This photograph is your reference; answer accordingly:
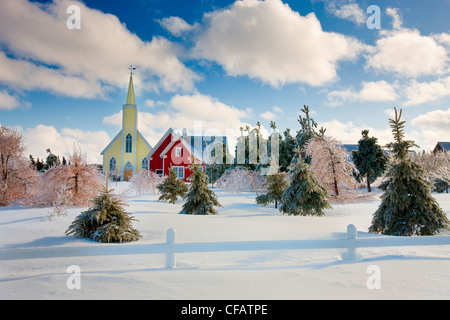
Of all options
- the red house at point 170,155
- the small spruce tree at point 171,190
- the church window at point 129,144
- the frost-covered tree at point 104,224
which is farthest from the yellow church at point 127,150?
the frost-covered tree at point 104,224

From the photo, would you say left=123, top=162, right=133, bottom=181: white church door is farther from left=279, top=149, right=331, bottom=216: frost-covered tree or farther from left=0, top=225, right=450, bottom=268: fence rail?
left=0, top=225, right=450, bottom=268: fence rail

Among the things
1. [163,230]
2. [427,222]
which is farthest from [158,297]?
[427,222]

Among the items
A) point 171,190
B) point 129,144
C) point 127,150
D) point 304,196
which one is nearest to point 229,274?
point 304,196

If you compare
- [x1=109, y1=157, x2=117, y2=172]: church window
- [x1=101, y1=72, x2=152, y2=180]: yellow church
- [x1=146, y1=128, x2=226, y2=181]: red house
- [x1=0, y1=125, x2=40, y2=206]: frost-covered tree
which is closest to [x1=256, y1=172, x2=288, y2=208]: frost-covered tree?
[x1=0, y1=125, x2=40, y2=206]: frost-covered tree

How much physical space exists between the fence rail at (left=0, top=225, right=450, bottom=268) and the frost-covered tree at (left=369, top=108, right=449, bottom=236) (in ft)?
7.93

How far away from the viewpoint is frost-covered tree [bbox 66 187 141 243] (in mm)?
7504

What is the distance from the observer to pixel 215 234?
8.37 metres

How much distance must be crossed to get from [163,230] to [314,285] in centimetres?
557

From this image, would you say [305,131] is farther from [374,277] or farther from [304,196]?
[374,277]

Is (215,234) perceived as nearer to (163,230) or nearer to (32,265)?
(163,230)

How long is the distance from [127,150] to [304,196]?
3370cm

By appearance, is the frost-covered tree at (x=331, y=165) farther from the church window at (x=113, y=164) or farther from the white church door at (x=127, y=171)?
the church window at (x=113, y=164)

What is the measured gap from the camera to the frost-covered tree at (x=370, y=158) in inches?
1245

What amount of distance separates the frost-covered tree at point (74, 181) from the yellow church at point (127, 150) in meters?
25.6
